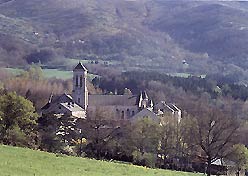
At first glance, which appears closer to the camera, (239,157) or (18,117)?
(18,117)

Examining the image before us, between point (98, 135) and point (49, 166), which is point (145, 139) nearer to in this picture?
point (98, 135)

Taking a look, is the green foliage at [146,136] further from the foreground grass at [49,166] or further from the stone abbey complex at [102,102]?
the stone abbey complex at [102,102]

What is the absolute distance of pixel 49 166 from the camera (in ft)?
89.1


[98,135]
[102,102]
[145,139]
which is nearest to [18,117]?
[98,135]

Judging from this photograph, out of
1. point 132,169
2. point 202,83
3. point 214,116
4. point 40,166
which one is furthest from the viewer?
point 202,83

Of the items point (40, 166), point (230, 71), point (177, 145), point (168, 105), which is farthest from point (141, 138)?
point (230, 71)

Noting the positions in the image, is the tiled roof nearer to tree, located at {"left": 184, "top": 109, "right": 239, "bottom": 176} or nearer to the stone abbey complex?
the stone abbey complex

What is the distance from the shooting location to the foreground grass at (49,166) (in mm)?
24594

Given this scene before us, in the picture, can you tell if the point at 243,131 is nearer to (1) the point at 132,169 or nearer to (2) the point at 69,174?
(1) the point at 132,169

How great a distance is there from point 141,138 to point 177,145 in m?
4.41

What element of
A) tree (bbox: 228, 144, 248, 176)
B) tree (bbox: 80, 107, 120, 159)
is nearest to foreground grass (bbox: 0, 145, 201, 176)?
tree (bbox: 80, 107, 120, 159)

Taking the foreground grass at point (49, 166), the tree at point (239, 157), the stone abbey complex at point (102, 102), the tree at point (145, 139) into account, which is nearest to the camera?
the foreground grass at point (49, 166)

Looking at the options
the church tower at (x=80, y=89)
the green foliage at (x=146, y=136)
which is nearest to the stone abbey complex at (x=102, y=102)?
the church tower at (x=80, y=89)

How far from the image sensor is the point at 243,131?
7425cm
